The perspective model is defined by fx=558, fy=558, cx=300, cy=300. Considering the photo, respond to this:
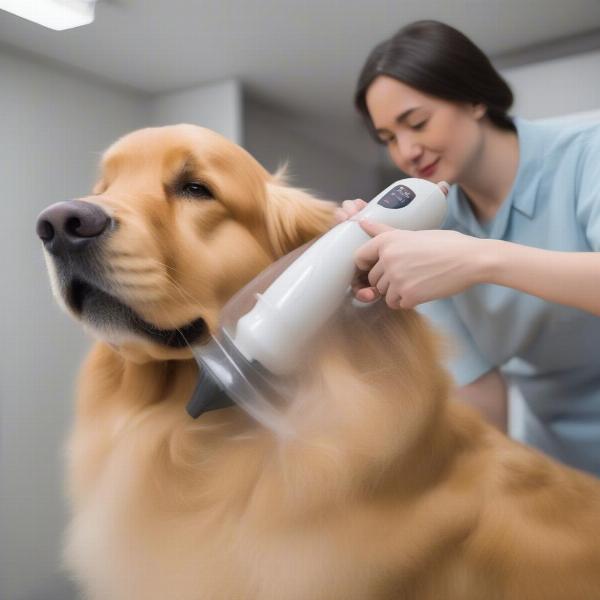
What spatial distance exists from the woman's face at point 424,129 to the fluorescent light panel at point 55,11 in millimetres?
317

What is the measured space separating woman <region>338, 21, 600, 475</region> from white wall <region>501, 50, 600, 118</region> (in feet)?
0.41

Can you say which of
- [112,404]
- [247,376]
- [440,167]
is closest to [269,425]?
[247,376]

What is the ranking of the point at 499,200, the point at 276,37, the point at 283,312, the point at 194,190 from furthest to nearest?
the point at 276,37, the point at 499,200, the point at 194,190, the point at 283,312

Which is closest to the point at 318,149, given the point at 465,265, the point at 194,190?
the point at 194,190

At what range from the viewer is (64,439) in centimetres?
63

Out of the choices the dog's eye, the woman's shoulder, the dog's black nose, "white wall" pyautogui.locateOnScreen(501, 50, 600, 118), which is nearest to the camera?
the dog's black nose

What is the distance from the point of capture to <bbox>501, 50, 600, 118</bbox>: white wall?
0.74 meters

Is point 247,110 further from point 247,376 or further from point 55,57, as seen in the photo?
point 247,376

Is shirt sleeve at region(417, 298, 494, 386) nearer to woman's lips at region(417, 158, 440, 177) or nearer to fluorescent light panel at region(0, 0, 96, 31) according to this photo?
woman's lips at region(417, 158, 440, 177)

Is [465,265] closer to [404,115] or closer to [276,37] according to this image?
[404,115]

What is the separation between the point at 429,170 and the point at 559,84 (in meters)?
0.33

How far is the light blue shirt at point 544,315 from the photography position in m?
0.60

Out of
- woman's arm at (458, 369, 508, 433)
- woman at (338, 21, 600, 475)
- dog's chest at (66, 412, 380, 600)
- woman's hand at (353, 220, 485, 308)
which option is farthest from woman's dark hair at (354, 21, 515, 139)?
dog's chest at (66, 412, 380, 600)

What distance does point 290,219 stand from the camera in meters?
0.56
